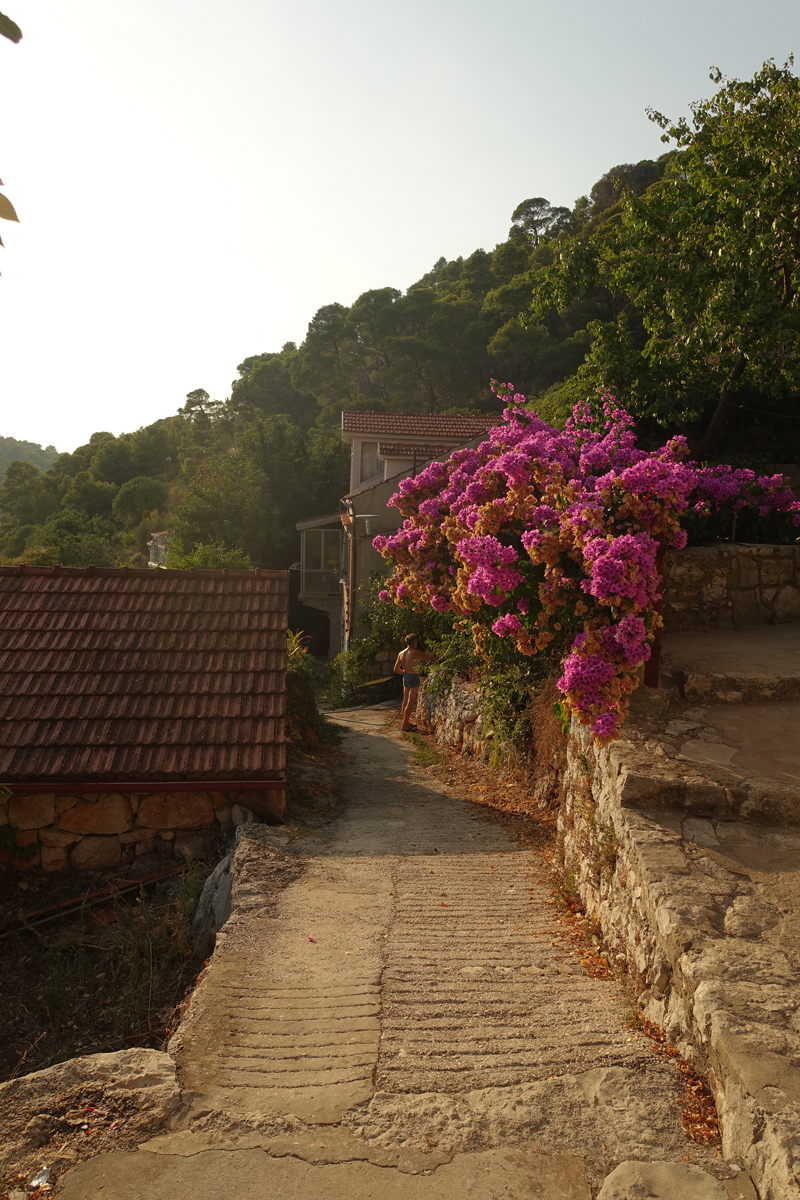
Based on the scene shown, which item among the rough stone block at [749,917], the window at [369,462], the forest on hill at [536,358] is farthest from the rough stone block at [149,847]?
the window at [369,462]

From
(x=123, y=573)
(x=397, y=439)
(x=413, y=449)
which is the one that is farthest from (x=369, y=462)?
(x=123, y=573)

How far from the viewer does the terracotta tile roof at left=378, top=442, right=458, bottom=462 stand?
23.0 metres

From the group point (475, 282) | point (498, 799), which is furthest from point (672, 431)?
point (475, 282)

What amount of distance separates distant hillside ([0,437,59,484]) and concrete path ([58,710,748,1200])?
389 ft

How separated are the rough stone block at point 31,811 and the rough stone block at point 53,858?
0.21 m

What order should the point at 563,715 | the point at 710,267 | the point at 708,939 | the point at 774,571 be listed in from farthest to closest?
the point at 710,267
the point at 774,571
the point at 563,715
the point at 708,939

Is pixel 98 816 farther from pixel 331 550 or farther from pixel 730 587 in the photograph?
pixel 331 550

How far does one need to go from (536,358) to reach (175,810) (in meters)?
34.0

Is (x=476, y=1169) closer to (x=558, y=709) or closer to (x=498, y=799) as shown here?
(x=558, y=709)

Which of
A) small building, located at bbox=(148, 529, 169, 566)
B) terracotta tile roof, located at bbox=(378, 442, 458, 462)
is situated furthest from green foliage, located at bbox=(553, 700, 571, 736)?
small building, located at bbox=(148, 529, 169, 566)

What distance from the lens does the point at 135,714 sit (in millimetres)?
6676

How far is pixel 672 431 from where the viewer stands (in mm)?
15414

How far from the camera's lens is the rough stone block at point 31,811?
6.31 m

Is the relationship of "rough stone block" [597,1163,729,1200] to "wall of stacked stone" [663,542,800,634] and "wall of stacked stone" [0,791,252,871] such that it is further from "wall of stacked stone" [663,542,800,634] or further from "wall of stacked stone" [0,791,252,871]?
"wall of stacked stone" [663,542,800,634]
